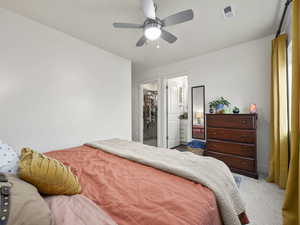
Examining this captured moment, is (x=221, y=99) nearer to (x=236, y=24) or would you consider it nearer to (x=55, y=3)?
(x=236, y=24)

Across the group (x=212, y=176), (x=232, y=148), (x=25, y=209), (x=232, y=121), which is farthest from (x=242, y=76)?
(x=25, y=209)

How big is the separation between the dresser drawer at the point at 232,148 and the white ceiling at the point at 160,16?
199 cm

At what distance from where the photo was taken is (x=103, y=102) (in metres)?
3.09

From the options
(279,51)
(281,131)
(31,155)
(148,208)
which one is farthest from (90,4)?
(281,131)

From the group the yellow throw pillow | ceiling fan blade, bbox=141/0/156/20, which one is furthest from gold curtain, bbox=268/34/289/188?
the yellow throw pillow

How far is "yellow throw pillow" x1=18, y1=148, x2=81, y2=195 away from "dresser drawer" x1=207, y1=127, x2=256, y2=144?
260 cm

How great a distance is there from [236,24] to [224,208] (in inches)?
102

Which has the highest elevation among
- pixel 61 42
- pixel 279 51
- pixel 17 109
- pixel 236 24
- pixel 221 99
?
pixel 236 24

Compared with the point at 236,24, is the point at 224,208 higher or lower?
lower

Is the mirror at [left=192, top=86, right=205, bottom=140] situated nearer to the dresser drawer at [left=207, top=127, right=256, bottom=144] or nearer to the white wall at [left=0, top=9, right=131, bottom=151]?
the dresser drawer at [left=207, top=127, right=256, bottom=144]

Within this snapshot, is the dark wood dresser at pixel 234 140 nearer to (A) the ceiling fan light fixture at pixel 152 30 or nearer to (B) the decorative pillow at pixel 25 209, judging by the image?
(A) the ceiling fan light fixture at pixel 152 30

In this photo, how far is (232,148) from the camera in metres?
2.59

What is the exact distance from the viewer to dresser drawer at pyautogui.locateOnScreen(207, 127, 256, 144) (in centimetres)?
241

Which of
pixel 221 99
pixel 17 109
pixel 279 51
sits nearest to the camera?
pixel 17 109
